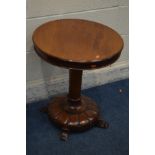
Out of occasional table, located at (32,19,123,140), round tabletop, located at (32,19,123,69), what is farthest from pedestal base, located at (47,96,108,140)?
round tabletop, located at (32,19,123,69)

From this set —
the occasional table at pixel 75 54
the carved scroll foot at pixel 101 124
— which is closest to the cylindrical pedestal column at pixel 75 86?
the occasional table at pixel 75 54

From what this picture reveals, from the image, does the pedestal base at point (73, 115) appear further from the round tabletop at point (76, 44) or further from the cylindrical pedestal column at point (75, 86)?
the round tabletop at point (76, 44)

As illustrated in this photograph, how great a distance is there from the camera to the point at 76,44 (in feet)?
4.85

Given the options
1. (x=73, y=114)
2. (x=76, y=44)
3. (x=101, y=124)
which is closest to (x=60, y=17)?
(x=76, y=44)

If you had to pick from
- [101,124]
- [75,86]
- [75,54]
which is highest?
[75,54]

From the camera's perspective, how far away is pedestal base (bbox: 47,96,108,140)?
1748mm

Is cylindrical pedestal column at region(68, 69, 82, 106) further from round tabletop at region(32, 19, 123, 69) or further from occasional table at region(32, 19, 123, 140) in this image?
round tabletop at region(32, 19, 123, 69)

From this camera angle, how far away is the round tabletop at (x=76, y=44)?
1.38 meters

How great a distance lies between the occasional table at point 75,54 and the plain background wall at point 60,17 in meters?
0.11

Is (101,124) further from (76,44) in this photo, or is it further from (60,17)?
(60,17)

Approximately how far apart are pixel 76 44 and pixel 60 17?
0.38m

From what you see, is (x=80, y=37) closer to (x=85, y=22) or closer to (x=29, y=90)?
(x=85, y=22)

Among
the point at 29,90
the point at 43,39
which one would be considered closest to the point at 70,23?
the point at 43,39

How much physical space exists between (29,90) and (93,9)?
68 centimetres
